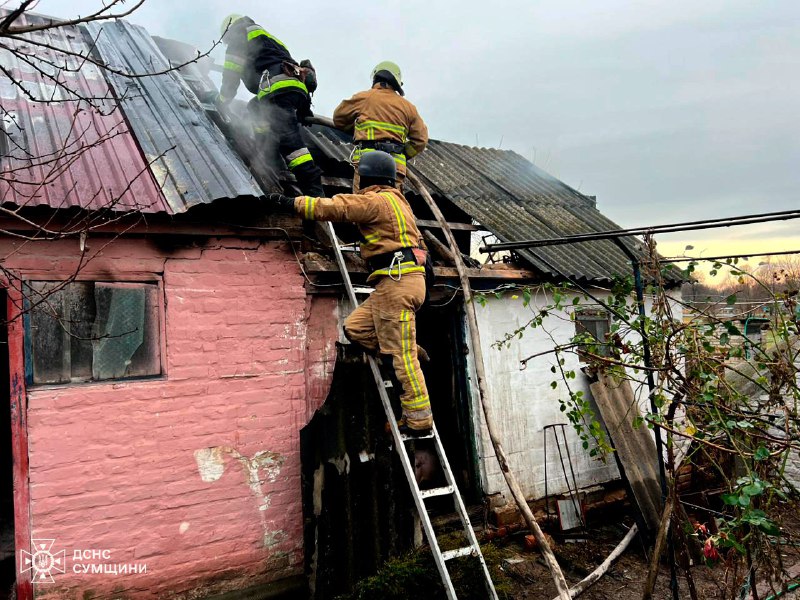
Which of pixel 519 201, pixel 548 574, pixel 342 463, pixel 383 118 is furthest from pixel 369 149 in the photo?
pixel 548 574

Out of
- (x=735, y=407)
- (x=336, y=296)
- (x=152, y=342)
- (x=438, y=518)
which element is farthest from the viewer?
(x=438, y=518)

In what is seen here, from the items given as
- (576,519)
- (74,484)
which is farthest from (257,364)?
(576,519)

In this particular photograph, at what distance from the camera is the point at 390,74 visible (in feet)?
17.3

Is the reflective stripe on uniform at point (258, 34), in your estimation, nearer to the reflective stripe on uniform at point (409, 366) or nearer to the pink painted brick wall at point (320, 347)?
the pink painted brick wall at point (320, 347)

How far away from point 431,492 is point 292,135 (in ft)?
10.2

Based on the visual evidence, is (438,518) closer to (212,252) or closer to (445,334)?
(445,334)

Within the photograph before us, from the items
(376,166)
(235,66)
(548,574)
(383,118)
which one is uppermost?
(235,66)

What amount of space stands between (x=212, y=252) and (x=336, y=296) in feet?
3.65

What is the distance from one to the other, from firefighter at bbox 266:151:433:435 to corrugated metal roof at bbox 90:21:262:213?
1.61 feet

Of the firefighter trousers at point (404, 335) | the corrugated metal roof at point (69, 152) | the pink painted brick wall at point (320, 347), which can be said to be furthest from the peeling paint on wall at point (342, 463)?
the corrugated metal roof at point (69, 152)

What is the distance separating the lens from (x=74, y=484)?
3760 mm

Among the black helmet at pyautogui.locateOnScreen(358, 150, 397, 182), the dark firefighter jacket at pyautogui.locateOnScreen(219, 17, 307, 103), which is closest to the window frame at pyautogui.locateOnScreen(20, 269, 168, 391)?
→ the black helmet at pyautogui.locateOnScreen(358, 150, 397, 182)

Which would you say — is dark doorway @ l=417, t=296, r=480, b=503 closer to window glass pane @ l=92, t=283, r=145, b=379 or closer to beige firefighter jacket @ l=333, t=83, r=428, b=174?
beige firefighter jacket @ l=333, t=83, r=428, b=174

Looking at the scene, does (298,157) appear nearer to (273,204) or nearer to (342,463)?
(273,204)
